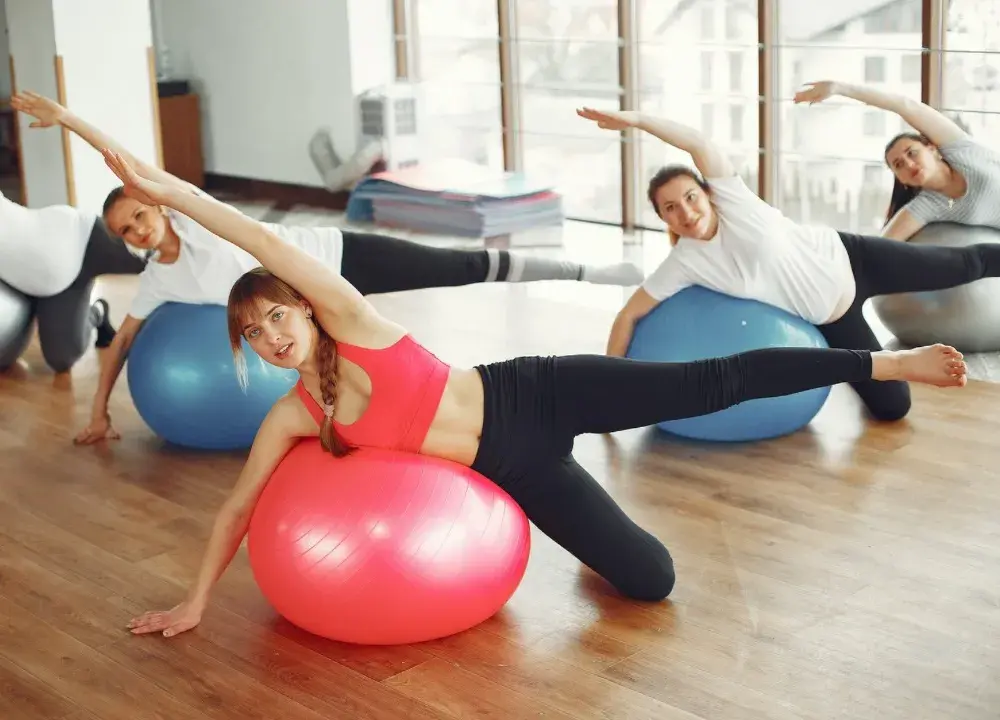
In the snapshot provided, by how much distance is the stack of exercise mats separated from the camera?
22.1ft

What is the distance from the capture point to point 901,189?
14.7ft

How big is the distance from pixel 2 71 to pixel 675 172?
7.11m

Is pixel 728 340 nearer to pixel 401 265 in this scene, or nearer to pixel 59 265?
pixel 401 265

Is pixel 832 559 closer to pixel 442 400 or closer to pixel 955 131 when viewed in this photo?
pixel 442 400

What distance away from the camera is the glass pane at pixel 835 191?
5.87m

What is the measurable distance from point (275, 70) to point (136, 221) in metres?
4.45

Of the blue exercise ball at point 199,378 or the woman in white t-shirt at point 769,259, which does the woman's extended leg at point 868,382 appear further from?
the blue exercise ball at point 199,378

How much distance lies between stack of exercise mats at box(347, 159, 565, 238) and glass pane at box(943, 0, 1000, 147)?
2.14m

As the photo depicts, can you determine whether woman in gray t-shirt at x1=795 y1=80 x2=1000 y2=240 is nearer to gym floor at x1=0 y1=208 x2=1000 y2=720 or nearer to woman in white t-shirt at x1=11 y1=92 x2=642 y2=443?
gym floor at x1=0 y1=208 x2=1000 y2=720

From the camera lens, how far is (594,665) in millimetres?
2590

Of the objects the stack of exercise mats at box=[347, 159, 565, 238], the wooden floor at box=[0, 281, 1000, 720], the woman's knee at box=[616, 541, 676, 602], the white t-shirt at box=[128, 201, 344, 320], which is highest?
the white t-shirt at box=[128, 201, 344, 320]

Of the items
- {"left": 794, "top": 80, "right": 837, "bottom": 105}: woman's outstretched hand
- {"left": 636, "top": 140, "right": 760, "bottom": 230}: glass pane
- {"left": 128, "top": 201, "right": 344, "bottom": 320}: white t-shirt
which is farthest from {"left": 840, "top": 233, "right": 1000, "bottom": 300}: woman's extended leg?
{"left": 636, "top": 140, "right": 760, "bottom": 230}: glass pane

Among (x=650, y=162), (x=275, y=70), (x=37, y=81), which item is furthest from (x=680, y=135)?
(x=275, y=70)

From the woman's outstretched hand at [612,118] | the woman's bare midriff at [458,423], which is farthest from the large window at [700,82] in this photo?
the woman's bare midriff at [458,423]
